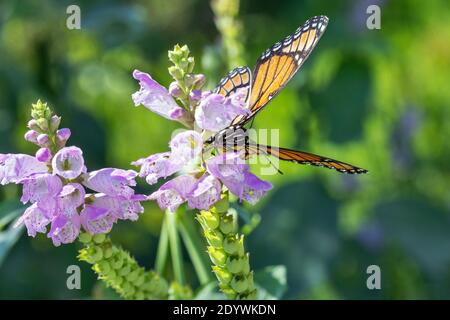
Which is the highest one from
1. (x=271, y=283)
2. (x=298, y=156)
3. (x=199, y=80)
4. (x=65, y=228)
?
(x=199, y=80)

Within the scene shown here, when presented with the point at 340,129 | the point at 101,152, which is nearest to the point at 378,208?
the point at 340,129

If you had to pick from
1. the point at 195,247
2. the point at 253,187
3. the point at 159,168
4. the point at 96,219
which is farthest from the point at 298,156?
the point at 195,247

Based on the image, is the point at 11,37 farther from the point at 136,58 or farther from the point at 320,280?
the point at 320,280

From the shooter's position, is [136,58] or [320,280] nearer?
[320,280]

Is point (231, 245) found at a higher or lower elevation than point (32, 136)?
lower

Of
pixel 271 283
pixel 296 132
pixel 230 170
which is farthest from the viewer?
pixel 296 132

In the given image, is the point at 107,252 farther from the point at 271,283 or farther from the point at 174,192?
the point at 271,283
